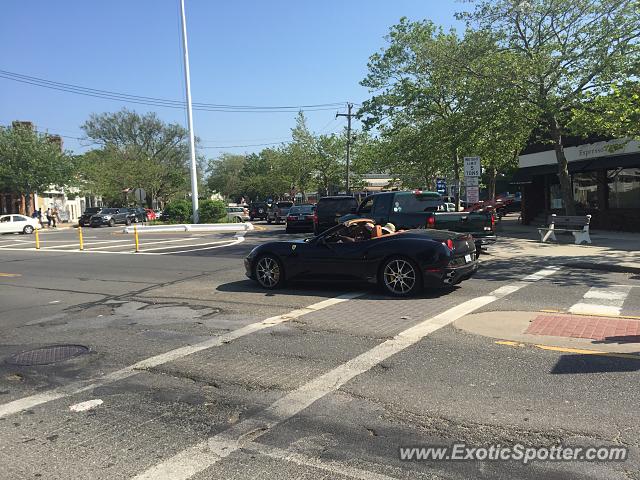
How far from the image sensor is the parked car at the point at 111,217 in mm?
46375

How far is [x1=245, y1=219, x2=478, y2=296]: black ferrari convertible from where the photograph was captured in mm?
8867

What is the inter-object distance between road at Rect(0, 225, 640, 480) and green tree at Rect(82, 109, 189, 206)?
2268 inches

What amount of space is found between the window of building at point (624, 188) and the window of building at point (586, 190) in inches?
30.6

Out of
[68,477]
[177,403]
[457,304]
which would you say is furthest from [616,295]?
[68,477]

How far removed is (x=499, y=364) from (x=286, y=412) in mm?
2277

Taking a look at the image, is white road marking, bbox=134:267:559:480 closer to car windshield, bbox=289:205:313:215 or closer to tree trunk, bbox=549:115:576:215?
tree trunk, bbox=549:115:576:215

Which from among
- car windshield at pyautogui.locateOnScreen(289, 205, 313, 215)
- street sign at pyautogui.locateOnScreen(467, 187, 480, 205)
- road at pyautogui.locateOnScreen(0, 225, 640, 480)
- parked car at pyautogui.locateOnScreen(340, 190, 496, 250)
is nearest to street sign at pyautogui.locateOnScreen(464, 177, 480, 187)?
street sign at pyautogui.locateOnScreen(467, 187, 480, 205)

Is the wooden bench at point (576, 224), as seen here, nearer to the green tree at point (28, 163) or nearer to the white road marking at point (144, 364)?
the white road marking at point (144, 364)

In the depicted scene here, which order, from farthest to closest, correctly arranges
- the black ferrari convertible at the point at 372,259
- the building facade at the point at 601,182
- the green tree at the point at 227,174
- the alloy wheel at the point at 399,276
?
the green tree at the point at 227,174
the building facade at the point at 601,182
the alloy wheel at the point at 399,276
the black ferrari convertible at the point at 372,259

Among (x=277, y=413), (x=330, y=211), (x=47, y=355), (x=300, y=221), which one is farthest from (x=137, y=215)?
(x=277, y=413)

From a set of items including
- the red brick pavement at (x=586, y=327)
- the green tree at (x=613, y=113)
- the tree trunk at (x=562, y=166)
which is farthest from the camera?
the tree trunk at (x=562, y=166)

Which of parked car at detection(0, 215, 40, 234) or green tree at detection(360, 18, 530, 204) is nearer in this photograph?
green tree at detection(360, 18, 530, 204)

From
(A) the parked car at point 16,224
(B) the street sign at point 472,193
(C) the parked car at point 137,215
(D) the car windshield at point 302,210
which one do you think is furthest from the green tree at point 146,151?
(B) the street sign at point 472,193

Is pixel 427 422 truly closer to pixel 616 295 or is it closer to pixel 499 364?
pixel 499 364
